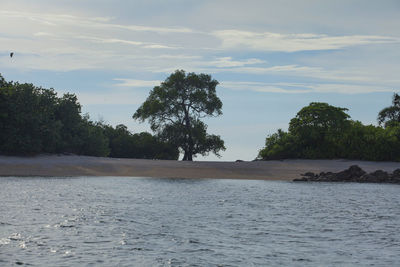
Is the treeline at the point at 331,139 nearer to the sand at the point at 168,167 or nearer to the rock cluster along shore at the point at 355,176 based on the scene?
the sand at the point at 168,167

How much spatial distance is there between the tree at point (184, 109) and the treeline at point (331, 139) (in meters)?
8.26

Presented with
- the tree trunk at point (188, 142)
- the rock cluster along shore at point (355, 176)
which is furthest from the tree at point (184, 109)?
the rock cluster along shore at point (355, 176)

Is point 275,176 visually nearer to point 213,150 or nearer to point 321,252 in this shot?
point 213,150

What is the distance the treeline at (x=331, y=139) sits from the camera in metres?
60.3

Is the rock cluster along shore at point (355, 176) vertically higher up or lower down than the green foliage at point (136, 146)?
lower down

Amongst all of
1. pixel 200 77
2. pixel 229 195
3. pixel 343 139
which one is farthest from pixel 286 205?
pixel 200 77

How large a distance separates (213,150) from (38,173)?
23.1 meters

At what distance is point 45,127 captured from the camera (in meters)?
59.7

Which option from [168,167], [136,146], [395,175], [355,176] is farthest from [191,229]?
[136,146]

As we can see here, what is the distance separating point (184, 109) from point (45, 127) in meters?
17.3

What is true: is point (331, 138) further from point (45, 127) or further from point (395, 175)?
point (45, 127)

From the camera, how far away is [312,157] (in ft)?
204

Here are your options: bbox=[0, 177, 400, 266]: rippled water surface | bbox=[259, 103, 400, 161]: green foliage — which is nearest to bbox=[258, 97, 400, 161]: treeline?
bbox=[259, 103, 400, 161]: green foliage

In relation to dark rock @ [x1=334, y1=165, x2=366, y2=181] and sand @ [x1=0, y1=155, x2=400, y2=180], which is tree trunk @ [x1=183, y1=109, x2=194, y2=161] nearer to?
sand @ [x1=0, y1=155, x2=400, y2=180]
